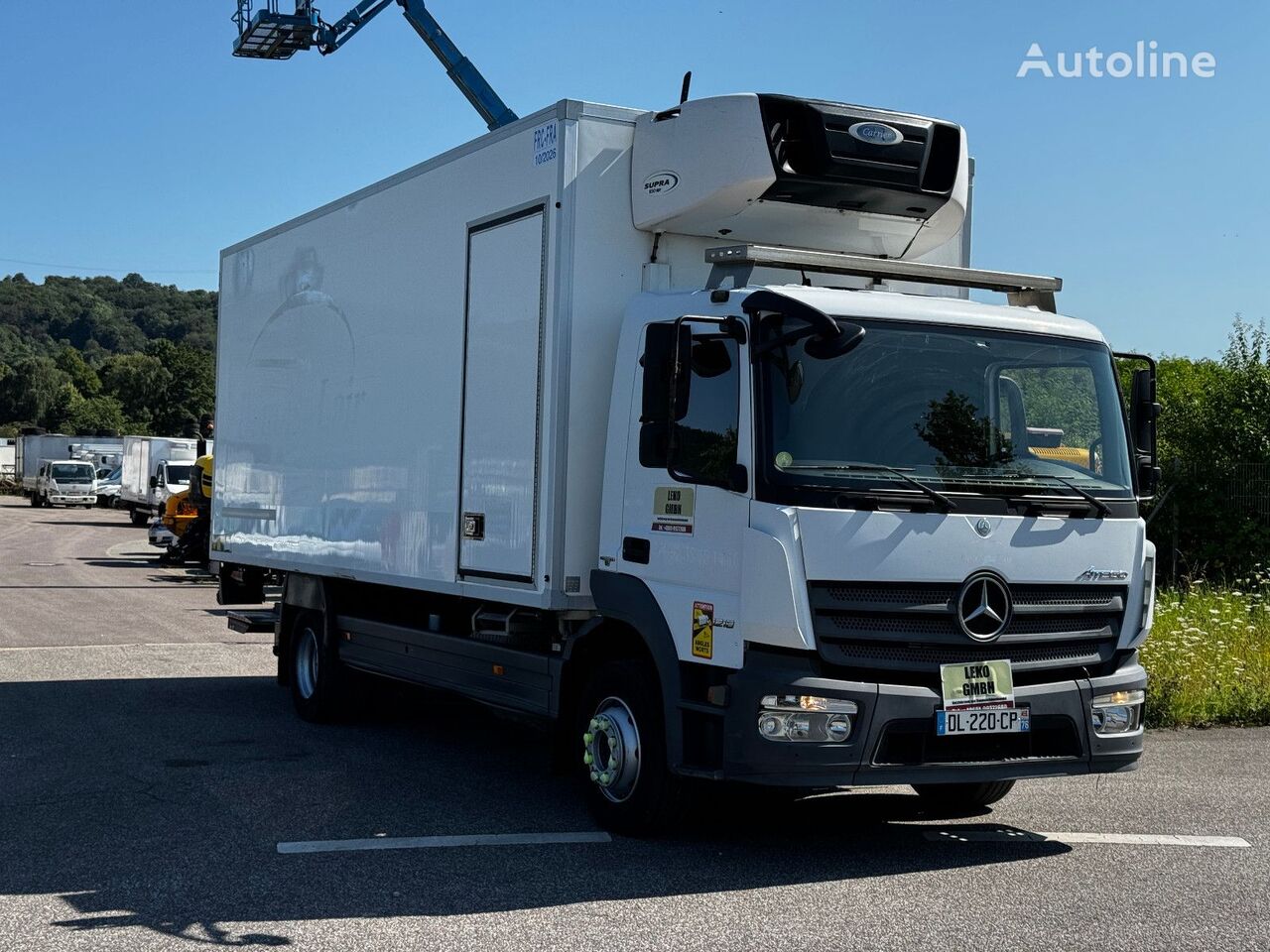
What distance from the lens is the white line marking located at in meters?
6.77

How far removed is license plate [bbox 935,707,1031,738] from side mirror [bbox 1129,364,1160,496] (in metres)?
1.38

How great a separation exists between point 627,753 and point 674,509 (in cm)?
119

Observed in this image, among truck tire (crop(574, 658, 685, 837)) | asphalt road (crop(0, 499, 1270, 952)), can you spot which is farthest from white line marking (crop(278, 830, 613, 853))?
truck tire (crop(574, 658, 685, 837))

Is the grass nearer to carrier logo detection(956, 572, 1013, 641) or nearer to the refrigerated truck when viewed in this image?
the refrigerated truck

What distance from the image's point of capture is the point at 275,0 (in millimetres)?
25125

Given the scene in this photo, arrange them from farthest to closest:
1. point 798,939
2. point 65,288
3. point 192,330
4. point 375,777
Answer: point 65,288
point 192,330
point 375,777
point 798,939

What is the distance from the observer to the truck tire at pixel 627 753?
22.4 feet

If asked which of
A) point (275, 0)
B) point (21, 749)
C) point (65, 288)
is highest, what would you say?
point (65, 288)

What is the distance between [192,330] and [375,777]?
140963 millimetres

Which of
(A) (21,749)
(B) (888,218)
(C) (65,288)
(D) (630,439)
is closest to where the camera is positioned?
(D) (630,439)

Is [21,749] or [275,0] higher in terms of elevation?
[275,0]

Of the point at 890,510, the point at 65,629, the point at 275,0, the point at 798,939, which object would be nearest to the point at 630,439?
the point at 890,510

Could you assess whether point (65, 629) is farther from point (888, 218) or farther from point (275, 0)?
point (275, 0)

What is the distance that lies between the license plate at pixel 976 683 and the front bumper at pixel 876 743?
7 cm
